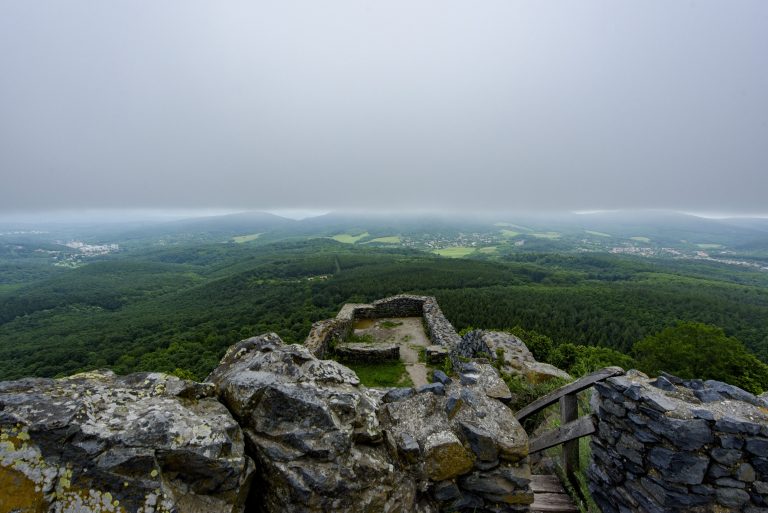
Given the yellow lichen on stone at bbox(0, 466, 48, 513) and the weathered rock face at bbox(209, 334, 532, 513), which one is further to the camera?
the weathered rock face at bbox(209, 334, 532, 513)

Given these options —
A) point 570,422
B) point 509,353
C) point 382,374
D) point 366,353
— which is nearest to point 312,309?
point 366,353

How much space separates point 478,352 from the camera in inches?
423

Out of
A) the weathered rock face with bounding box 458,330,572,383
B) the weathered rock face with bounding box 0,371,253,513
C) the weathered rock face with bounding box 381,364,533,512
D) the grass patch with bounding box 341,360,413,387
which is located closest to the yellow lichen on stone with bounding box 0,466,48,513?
the weathered rock face with bounding box 0,371,253,513

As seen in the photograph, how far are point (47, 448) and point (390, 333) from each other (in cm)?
1315

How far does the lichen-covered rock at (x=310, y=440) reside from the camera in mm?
2898

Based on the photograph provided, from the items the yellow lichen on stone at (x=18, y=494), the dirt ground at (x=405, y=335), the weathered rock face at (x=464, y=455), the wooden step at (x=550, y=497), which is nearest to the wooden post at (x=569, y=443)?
the wooden step at (x=550, y=497)

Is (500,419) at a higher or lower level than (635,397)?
lower

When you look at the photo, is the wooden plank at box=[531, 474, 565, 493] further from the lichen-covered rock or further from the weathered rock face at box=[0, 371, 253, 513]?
the weathered rock face at box=[0, 371, 253, 513]

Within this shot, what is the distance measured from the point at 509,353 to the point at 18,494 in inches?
402

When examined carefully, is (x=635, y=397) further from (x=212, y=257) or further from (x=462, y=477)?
(x=212, y=257)

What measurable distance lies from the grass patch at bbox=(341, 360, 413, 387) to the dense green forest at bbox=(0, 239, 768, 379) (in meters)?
18.2

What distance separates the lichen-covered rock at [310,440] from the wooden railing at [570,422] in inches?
110

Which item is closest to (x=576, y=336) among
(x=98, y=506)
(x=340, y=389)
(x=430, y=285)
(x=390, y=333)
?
(x=390, y=333)

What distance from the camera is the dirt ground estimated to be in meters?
11.1
